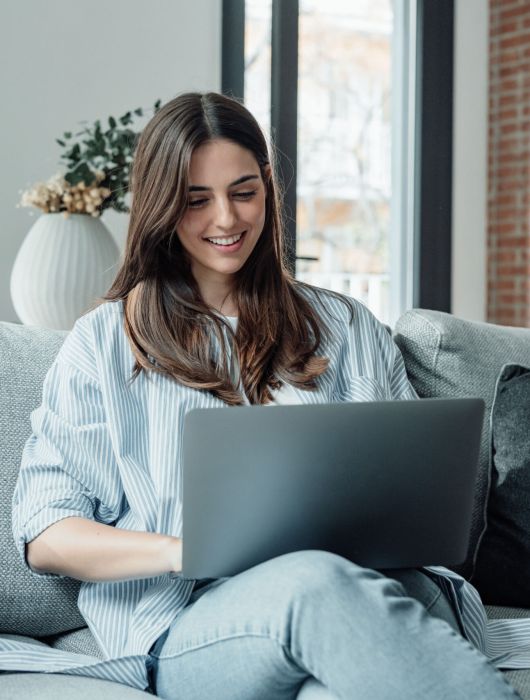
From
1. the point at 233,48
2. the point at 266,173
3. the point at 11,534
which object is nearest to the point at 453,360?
the point at 266,173

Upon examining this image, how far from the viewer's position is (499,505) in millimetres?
1605

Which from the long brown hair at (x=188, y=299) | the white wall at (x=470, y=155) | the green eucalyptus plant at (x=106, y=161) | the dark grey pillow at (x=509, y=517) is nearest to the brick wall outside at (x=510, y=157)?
the white wall at (x=470, y=155)

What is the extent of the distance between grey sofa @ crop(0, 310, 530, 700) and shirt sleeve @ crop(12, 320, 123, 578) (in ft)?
0.12

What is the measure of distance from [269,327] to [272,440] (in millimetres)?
509

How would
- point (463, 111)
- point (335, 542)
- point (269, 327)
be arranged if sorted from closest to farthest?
point (335, 542) < point (269, 327) < point (463, 111)

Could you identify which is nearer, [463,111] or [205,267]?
[205,267]

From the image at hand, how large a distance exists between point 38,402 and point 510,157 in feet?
11.2

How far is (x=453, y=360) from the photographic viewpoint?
1.73m

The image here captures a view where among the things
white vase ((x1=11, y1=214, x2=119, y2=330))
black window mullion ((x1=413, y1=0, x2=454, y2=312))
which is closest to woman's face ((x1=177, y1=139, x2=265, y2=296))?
white vase ((x1=11, y1=214, x2=119, y2=330))

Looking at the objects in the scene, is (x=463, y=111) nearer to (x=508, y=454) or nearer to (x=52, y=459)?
(x=508, y=454)

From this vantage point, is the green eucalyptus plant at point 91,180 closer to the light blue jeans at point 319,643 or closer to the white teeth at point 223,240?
the white teeth at point 223,240

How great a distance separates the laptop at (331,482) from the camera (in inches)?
41.2

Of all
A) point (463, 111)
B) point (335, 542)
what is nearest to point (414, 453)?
point (335, 542)

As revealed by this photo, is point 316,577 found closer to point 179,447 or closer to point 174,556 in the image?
point 174,556
